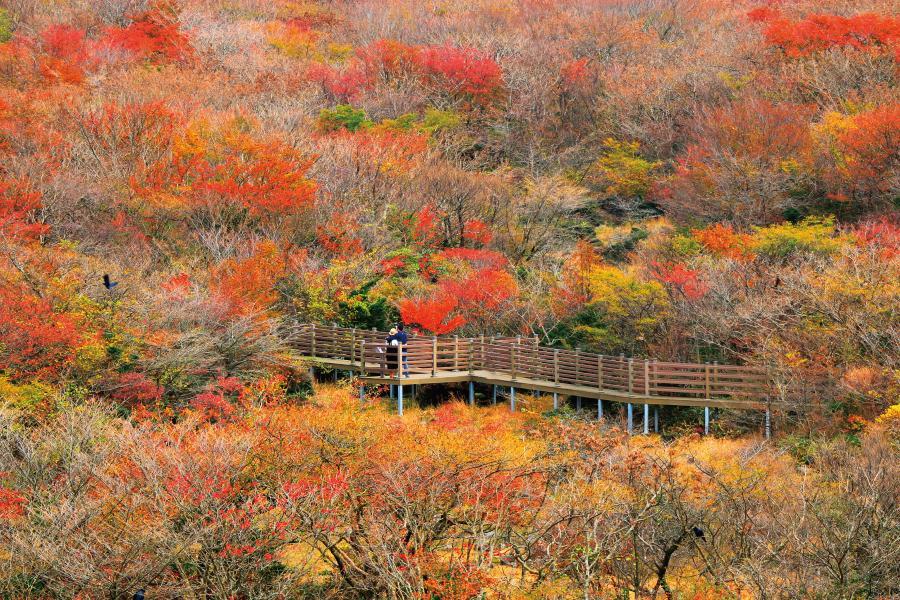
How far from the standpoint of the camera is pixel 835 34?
51406 millimetres

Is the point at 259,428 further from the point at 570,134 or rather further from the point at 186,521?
the point at 570,134

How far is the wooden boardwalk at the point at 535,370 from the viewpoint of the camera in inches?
1183

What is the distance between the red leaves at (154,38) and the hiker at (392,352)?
3622 centimetres

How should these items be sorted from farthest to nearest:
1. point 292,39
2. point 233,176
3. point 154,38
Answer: point 292,39
point 154,38
point 233,176

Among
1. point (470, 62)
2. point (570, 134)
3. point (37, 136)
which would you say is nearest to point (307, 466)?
point (37, 136)

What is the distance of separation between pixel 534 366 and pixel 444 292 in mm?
5239

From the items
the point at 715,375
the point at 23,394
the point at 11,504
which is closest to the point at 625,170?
the point at 715,375

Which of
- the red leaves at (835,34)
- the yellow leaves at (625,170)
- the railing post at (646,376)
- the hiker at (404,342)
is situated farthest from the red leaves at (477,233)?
the red leaves at (835,34)

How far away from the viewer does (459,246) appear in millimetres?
45062

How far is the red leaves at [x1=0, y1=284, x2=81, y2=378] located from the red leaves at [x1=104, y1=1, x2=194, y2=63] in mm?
37437

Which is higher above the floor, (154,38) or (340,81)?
(154,38)

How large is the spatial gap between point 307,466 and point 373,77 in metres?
42.9

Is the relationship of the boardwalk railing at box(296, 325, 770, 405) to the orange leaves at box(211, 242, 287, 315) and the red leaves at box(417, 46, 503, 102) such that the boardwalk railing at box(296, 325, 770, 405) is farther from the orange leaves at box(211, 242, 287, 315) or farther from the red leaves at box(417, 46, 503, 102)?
the red leaves at box(417, 46, 503, 102)

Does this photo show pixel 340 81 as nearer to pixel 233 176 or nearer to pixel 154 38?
pixel 154 38
